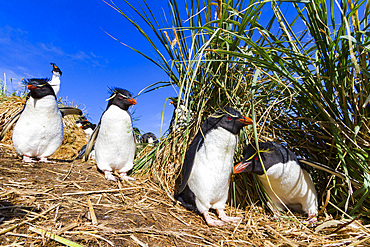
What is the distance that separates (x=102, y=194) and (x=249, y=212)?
1.40m

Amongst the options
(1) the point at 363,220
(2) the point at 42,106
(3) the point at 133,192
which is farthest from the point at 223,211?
(2) the point at 42,106

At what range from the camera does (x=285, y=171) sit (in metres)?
1.97

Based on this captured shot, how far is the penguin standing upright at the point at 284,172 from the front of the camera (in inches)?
77.4

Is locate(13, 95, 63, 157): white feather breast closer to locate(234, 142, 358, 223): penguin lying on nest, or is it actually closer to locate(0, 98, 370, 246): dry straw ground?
locate(0, 98, 370, 246): dry straw ground

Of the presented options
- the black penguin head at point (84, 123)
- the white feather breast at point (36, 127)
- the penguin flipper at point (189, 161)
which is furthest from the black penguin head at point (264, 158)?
the black penguin head at point (84, 123)

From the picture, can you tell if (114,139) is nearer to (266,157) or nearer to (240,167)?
(240,167)

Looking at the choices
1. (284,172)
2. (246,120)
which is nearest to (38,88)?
(246,120)

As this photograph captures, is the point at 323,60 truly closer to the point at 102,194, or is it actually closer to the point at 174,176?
the point at 174,176

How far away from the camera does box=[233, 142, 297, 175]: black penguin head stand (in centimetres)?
196

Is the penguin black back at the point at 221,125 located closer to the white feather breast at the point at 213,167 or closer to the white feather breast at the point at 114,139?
the white feather breast at the point at 213,167

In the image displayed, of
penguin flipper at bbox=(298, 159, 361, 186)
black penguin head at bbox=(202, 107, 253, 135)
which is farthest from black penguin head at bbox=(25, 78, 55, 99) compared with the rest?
penguin flipper at bbox=(298, 159, 361, 186)

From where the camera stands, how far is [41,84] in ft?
9.58

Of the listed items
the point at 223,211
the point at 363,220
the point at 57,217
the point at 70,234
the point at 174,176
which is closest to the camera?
the point at 70,234

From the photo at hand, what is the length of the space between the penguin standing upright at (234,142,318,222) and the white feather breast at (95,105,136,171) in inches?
55.5
